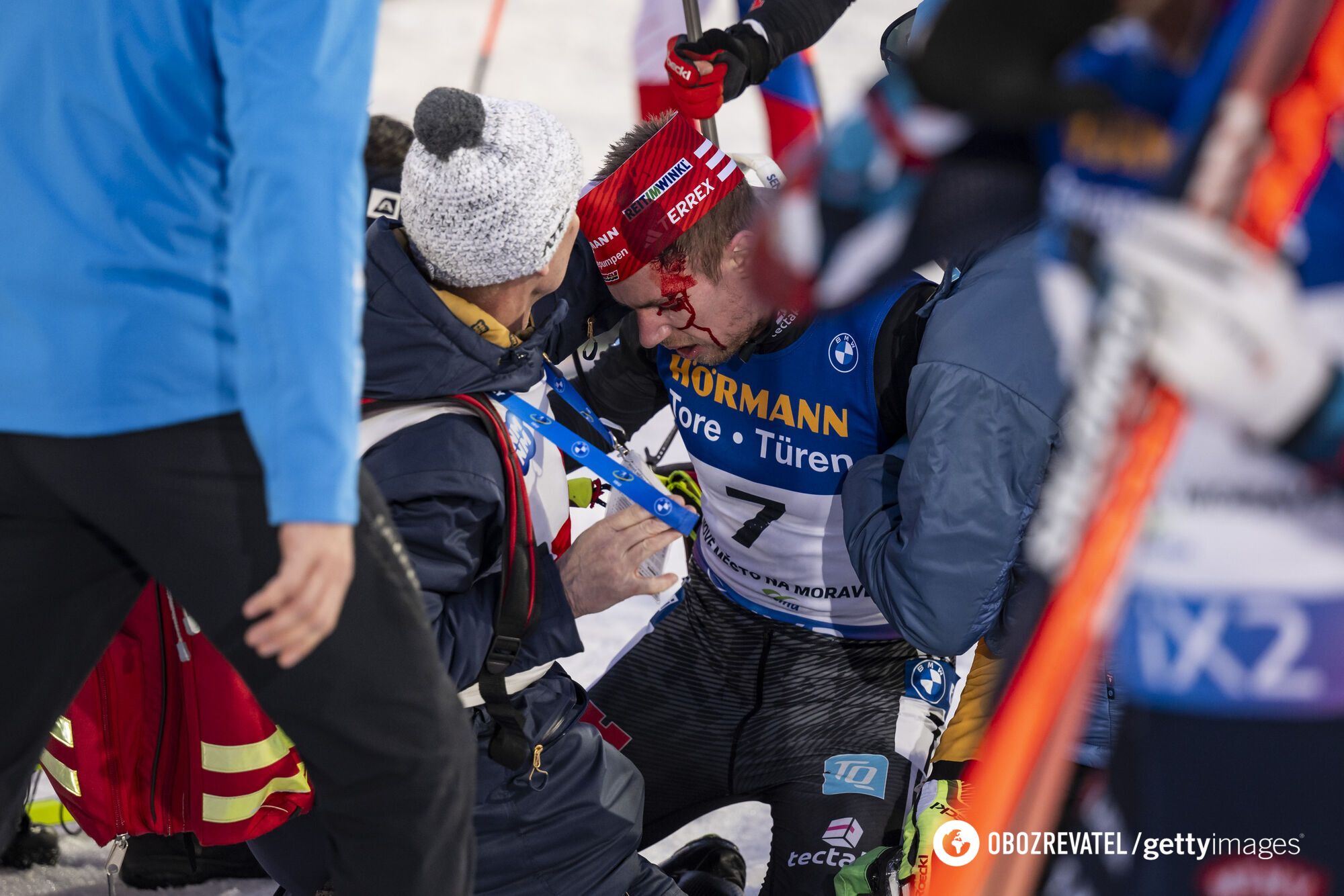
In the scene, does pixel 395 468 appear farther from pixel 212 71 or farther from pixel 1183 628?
pixel 1183 628

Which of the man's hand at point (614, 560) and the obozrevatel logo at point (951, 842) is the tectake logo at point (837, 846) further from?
the man's hand at point (614, 560)

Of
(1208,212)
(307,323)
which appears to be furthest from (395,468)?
(1208,212)

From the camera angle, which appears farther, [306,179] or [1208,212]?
[306,179]

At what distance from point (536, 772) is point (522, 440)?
46cm

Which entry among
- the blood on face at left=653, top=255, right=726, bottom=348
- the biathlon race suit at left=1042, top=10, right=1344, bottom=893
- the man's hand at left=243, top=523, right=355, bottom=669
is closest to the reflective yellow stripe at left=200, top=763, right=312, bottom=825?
the man's hand at left=243, top=523, right=355, bottom=669

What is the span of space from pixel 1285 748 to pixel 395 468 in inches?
42.3

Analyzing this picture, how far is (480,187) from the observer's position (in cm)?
167

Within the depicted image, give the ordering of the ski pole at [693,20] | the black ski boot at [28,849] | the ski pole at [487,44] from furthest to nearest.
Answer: the ski pole at [487,44], the ski pole at [693,20], the black ski boot at [28,849]

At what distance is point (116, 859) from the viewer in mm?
2016

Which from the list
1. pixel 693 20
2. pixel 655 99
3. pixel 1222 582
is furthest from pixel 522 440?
pixel 655 99

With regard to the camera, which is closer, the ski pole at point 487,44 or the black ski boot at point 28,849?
the black ski boot at point 28,849

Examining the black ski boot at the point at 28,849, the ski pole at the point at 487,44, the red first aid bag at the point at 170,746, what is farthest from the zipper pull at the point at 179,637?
the ski pole at the point at 487,44

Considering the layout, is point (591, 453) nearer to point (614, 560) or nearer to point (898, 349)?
point (614, 560)

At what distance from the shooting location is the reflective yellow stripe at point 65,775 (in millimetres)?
1767
